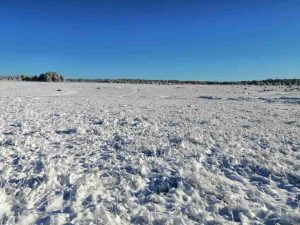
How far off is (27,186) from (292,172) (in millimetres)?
7309

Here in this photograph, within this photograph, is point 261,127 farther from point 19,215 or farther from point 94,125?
point 19,215

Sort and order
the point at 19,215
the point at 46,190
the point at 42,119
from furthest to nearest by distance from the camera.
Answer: the point at 42,119 < the point at 46,190 < the point at 19,215

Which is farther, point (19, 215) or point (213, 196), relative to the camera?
point (213, 196)

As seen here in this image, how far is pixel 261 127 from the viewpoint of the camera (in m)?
16.4

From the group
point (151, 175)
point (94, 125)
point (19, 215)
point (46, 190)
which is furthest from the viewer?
point (94, 125)

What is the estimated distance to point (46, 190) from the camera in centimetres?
740

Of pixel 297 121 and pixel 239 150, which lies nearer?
pixel 239 150

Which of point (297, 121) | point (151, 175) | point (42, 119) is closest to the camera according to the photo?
point (151, 175)

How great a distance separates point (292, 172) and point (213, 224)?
13.9 ft

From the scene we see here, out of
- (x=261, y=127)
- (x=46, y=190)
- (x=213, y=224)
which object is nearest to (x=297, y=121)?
(x=261, y=127)

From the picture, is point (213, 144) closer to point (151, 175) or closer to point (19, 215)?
point (151, 175)

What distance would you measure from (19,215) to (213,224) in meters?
3.80

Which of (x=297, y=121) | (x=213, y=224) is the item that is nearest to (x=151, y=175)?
(x=213, y=224)

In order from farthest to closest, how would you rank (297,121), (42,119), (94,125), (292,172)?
(297,121), (42,119), (94,125), (292,172)
